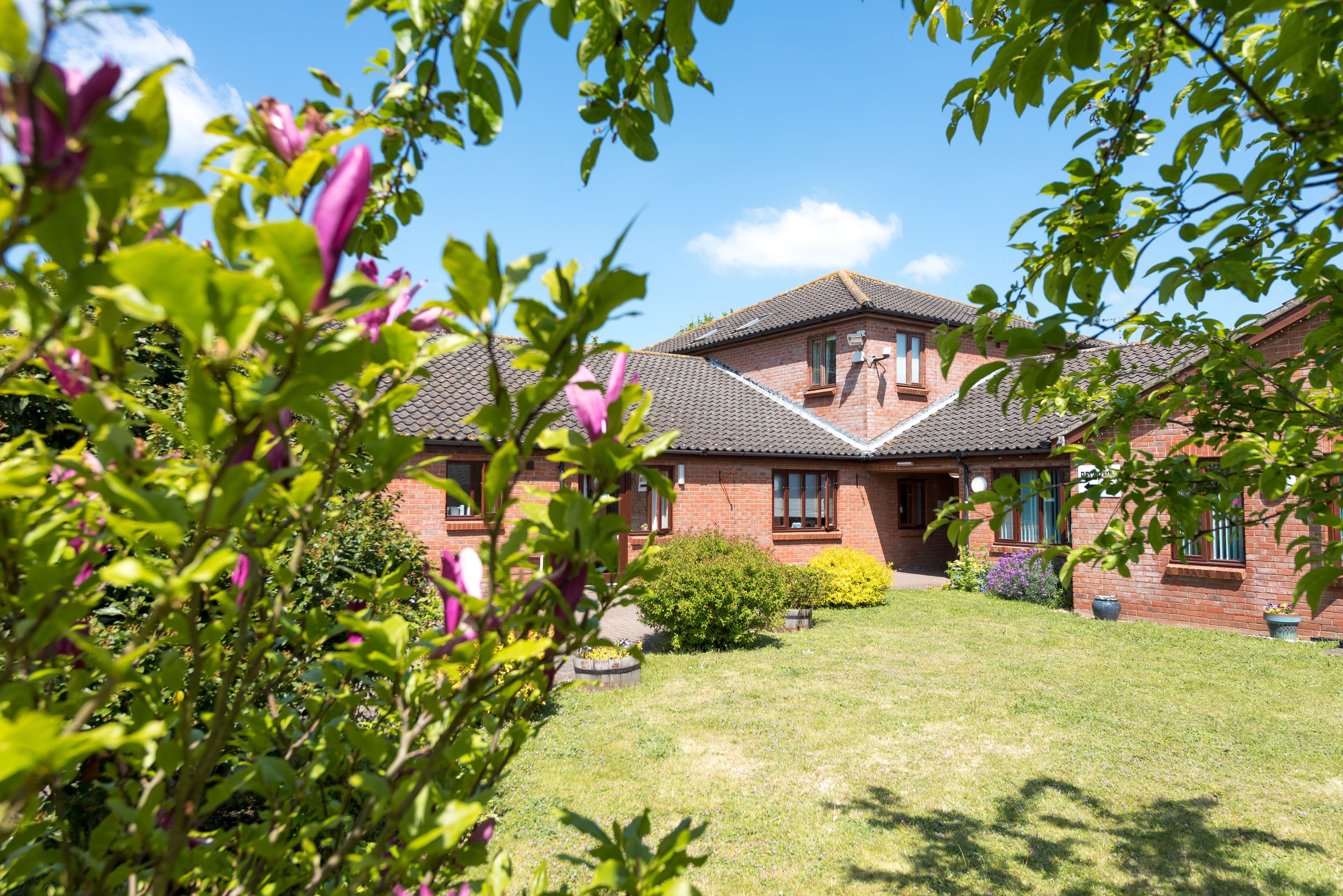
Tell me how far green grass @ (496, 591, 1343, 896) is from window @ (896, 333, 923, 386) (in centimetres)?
1114

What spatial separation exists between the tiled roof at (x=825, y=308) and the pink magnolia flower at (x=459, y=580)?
61.4 feet

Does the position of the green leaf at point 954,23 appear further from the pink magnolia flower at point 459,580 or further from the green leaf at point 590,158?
the pink magnolia flower at point 459,580

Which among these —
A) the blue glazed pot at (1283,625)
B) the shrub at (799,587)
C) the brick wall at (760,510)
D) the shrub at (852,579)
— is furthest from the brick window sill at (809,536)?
the blue glazed pot at (1283,625)

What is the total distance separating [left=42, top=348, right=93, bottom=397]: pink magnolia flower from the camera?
935 mm

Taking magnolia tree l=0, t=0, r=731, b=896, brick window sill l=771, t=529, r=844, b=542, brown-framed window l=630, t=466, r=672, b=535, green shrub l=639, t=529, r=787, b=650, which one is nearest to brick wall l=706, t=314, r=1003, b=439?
brick window sill l=771, t=529, r=844, b=542

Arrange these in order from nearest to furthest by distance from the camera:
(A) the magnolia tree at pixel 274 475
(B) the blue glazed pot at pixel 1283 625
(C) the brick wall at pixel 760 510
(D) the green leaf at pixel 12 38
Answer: (D) the green leaf at pixel 12 38
(A) the magnolia tree at pixel 274 475
(B) the blue glazed pot at pixel 1283 625
(C) the brick wall at pixel 760 510

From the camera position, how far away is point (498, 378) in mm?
871

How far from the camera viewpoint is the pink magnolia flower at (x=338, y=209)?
74cm

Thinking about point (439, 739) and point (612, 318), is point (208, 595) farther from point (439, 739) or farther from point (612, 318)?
point (612, 318)

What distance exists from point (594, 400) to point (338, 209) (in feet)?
1.32

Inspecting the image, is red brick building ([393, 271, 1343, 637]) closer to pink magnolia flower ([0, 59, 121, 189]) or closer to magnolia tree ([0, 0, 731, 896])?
magnolia tree ([0, 0, 731, 896])

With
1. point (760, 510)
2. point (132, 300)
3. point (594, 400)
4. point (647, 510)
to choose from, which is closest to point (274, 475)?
point (132, 300)

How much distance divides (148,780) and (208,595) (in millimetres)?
371

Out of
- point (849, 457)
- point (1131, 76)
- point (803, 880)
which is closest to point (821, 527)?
point (849, 457)
